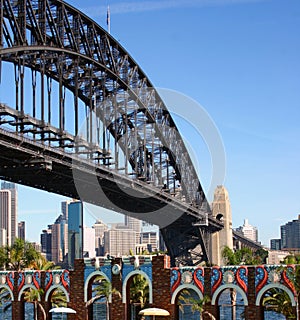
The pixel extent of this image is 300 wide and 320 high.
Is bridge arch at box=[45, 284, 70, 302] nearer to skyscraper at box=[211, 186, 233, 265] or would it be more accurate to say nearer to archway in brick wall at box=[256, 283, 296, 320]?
archway in brick wall at box=[256, 283, 296, 320]

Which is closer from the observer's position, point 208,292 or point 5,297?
point 208,292

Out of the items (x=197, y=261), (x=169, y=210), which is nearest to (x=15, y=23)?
(x=169, y=210)

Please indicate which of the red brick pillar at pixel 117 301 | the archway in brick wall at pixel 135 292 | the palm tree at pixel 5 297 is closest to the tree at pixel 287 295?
the archway in brick wall at pixel 135 292

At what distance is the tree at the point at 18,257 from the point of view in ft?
213

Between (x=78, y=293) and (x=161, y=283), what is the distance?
5411 mm

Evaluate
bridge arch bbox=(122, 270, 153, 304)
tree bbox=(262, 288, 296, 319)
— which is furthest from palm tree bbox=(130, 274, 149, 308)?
tree bbox=(262, 288, 296, 319)

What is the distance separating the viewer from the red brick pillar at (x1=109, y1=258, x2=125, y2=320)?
1661 inches

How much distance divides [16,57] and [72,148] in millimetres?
11754

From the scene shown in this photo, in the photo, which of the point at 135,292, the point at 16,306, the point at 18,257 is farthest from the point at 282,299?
the point at 18,257

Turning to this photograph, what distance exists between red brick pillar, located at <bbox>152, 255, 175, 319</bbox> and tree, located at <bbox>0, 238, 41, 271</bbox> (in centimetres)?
1716

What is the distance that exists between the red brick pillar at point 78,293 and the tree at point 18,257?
499 inches

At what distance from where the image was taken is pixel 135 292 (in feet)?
142

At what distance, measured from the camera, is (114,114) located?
300 feet

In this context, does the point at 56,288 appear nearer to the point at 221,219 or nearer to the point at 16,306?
the point at 16,306
